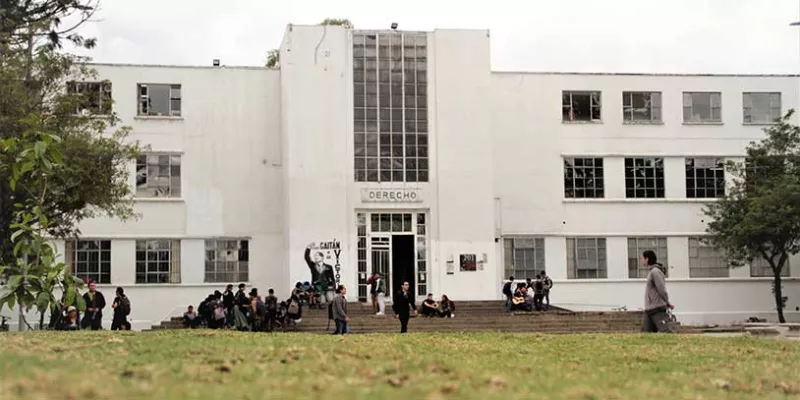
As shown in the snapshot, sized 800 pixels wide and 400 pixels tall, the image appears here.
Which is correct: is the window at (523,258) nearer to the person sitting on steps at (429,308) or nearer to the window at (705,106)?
the person sitting on steps at (429,308)

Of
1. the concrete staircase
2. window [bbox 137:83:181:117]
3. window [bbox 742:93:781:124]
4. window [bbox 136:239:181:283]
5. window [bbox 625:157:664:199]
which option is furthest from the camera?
window [bbox 742:93:781:124]

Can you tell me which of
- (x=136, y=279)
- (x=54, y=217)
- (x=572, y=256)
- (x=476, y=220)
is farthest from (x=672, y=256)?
(x=54, y=217)

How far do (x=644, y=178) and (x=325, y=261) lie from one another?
43.7 ft

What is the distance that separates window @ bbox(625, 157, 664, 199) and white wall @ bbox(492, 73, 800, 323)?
0.27 m

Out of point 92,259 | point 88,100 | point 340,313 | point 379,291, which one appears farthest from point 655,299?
point 92,259

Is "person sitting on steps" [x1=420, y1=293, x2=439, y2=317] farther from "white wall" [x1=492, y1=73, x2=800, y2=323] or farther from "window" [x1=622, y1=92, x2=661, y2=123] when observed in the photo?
"window" [x1=622, y1=92, x2=661, y2=123]

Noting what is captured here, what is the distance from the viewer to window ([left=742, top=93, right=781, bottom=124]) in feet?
136

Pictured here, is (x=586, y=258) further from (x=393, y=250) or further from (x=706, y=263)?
(x=393, y=250)

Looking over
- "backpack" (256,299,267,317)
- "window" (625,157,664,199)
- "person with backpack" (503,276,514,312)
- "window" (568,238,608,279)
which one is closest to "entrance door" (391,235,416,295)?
"person with backpack" (503,276,514,312)

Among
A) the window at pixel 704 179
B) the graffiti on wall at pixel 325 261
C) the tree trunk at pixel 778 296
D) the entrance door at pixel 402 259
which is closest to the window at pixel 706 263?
the window at pixel 704 179

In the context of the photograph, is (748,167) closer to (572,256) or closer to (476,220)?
(572,256)

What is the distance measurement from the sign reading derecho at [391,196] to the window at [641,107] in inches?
373

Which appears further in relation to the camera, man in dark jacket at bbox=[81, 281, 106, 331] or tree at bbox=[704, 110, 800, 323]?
tree at bbox=[704, 110, 800, 323]

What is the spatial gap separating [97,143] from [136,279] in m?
10.0
